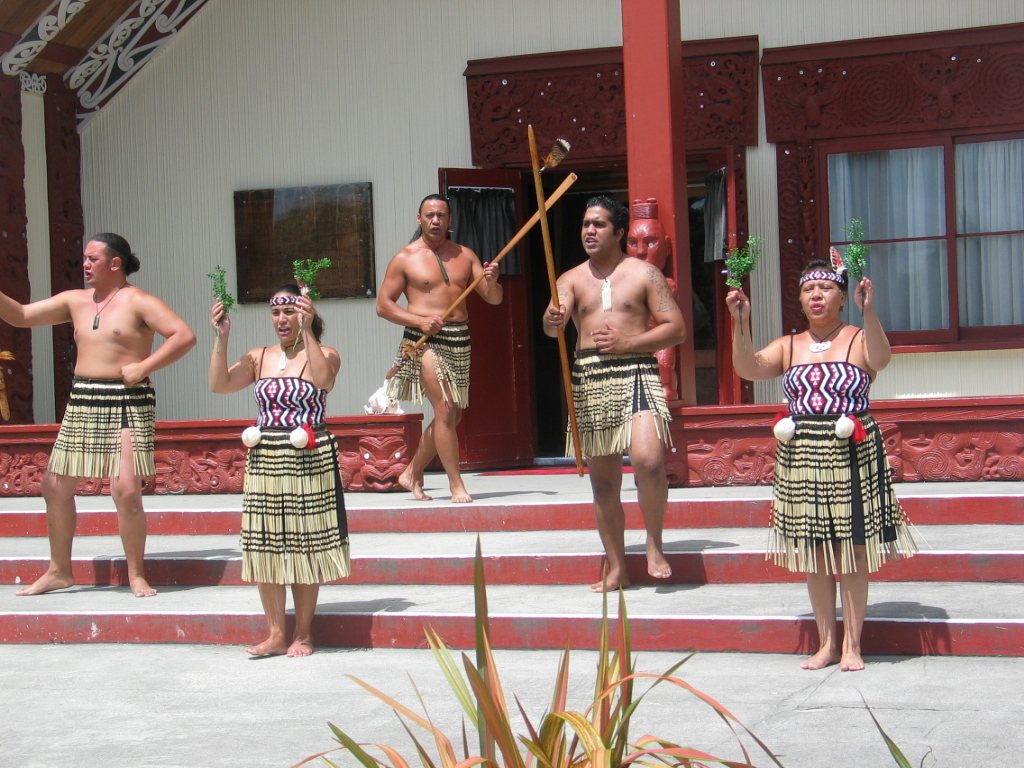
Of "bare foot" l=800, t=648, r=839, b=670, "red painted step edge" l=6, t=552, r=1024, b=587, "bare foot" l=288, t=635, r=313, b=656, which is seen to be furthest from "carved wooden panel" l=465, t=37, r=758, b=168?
"bare foot" l=800, t=648, r=839, b=670

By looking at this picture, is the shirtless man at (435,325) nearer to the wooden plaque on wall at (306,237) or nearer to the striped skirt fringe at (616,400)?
the striped skirt fringe at (616,400)

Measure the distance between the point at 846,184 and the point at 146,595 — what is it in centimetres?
608

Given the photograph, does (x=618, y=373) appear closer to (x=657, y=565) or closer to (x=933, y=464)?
(x=657, y=565)

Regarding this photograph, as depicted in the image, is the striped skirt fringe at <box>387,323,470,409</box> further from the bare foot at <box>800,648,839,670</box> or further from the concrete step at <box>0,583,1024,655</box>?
the bare foot at <box>800,648,839,670</box>

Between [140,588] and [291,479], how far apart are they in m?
1.64

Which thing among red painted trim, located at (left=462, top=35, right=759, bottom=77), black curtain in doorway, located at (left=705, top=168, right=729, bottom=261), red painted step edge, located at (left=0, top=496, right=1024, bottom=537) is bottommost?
red painted step edge, located at (left=0, top=496, right=1024, bottom=537)

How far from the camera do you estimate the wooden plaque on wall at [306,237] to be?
10375 millimetres

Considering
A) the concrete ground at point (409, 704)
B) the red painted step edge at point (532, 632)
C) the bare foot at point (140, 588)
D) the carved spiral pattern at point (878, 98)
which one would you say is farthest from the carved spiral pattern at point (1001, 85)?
the bare foot at point (140, 588)

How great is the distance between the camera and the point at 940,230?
→ 31.5 feet

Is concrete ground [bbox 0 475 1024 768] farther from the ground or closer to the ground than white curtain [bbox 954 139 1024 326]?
closer to the ground

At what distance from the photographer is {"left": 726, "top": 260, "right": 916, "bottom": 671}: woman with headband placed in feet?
15.7

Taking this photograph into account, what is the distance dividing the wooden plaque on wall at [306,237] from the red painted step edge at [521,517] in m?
3.15

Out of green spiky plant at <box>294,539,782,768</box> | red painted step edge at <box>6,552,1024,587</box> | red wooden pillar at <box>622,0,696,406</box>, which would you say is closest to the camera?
green spiky plant at <box>294,539,782,768</box>

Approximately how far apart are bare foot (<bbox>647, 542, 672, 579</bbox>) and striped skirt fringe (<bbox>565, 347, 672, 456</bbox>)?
0.49m
